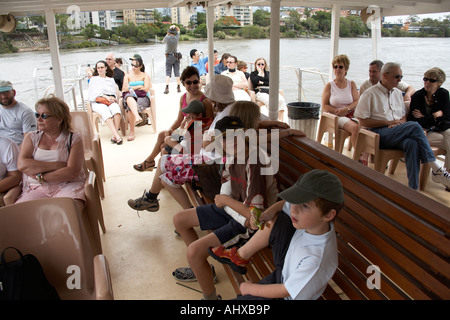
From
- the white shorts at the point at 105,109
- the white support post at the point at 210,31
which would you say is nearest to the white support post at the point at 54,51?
the white shorts at the point at 105,109

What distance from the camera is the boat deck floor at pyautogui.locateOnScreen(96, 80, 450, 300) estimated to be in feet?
8.01

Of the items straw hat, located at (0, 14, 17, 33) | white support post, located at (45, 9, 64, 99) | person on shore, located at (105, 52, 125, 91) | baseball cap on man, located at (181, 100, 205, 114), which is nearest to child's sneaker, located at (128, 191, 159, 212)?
baseball cap on man, located at (181, 100, 205, 114)

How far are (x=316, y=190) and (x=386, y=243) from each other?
0.39 meters

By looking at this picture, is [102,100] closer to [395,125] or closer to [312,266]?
[395,125]

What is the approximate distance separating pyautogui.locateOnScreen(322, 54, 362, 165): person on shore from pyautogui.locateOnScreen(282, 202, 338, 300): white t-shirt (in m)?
3.20

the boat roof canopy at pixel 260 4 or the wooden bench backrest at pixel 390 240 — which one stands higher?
the boat roof canopy at pixel 260 4

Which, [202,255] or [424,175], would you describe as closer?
[202,255]

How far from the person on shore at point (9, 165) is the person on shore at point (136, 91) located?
3.41 metres

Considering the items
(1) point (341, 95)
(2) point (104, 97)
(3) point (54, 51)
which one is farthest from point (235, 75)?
(3) point (54, 51)

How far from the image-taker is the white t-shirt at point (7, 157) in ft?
9.47

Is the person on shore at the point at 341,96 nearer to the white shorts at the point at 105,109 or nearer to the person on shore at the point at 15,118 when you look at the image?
the person on shore at the point at 15,118

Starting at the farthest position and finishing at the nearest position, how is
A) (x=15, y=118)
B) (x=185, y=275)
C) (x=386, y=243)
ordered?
(x=15, y=118)
(x=185, y=275)
(x=386, y=243)

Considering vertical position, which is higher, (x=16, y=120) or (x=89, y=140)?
(x=16, y=120)

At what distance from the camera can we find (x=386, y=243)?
4.86 feet
